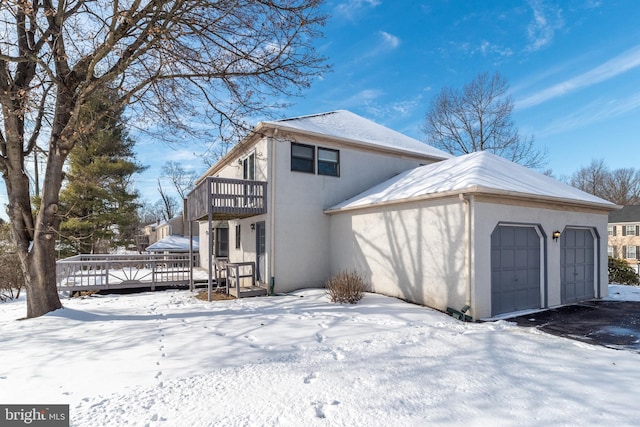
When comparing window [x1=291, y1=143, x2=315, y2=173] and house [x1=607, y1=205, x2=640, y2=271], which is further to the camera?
house [x1=607, y1=205, x2=640, y2=271]

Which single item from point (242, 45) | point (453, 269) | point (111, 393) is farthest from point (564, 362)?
point (242, 45)

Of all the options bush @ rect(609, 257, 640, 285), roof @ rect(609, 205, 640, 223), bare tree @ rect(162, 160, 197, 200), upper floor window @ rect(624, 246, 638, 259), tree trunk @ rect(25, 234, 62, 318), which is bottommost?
upper floor window @ rect(624, 246, 638, 259)

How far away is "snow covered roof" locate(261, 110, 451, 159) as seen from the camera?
36.1ft

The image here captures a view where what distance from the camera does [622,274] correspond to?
13.2 meters

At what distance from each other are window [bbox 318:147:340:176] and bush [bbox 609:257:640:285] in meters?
12.0

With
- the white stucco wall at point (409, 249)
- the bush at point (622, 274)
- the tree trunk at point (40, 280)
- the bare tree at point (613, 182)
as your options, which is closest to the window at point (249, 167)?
the white stucco wall at point (409, 249)

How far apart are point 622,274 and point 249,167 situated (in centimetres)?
1525


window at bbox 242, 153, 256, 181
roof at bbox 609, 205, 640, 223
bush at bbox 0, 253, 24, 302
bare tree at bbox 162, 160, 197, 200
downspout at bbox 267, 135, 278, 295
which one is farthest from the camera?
bare tree at bbox 162, 160, 197, 200

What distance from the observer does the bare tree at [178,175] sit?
40781mm

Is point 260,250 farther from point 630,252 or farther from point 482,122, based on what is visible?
point 630,252

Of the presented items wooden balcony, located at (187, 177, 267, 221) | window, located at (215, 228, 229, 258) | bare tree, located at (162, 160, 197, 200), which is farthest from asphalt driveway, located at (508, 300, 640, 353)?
bare tree, located at (162, 160, 197, 200)

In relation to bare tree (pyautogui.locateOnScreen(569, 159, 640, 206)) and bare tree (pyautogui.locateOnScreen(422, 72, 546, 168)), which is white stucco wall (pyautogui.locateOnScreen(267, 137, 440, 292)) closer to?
bare tree (pyautogui.locateOnScreen(422, 72, 546, 168))

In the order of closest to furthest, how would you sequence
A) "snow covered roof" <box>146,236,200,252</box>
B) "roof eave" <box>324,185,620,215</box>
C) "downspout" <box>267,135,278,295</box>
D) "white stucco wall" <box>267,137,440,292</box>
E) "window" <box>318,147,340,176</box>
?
"roof eave" <box>324,185,620,215</box> < "downspout" <box>267,135,278,295</box> < "white stucco wall" <box>267,137,440,292</box> < "window" <box>318,147,340,176</box> < "snow covered roof" <box>146,236,200,252</box>

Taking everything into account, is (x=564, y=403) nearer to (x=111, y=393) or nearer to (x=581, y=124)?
(x=111, y=393)
